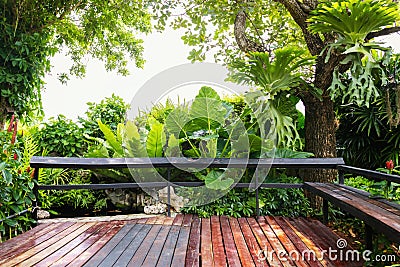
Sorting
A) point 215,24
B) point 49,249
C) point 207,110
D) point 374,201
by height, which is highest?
point 215,24

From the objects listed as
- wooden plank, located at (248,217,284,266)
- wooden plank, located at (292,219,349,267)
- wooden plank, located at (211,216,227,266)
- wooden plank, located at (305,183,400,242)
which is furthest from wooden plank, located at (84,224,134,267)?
wooden plank, located at (305,183,400,242)

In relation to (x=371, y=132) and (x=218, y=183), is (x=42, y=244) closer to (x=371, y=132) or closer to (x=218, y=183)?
(x=218, y=183)

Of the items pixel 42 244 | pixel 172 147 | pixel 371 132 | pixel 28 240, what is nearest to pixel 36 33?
pixel 172 147

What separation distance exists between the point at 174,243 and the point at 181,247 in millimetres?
103

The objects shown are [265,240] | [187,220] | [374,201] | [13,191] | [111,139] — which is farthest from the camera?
[111,139]

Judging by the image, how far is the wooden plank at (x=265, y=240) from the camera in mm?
1878

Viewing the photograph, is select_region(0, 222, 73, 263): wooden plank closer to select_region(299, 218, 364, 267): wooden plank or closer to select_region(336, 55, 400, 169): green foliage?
select_region(299, 218, 364, 267): wooden plank

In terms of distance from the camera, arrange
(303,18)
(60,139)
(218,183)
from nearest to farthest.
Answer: (218,183), (303,18), (60,139)

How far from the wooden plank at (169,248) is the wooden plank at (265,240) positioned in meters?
0.53

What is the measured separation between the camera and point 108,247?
6.89 ft

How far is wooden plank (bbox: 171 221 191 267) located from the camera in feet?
6.01

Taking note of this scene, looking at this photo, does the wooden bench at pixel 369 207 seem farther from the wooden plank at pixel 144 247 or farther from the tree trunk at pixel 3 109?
the tree trunk at pixel 3 109

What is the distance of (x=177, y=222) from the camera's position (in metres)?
2.86

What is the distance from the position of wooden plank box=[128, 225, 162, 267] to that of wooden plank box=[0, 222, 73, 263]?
28.3 inches
